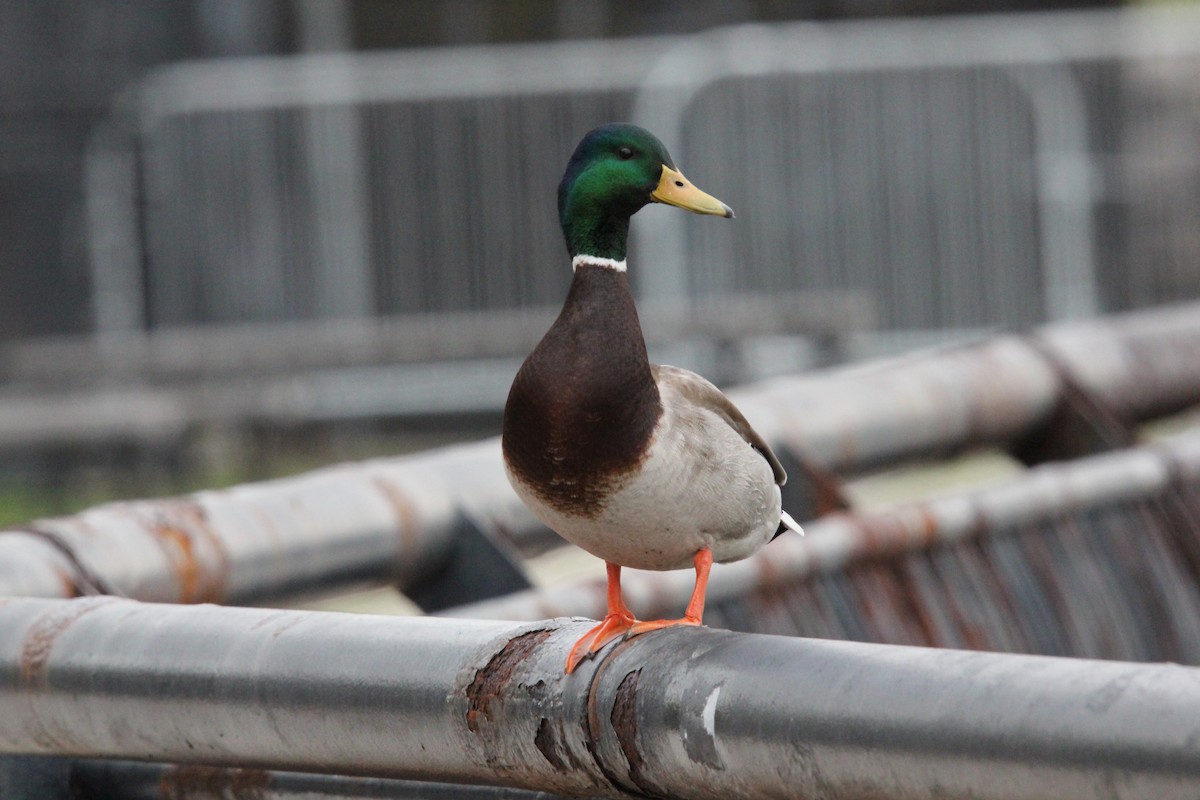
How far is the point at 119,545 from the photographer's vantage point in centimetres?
218

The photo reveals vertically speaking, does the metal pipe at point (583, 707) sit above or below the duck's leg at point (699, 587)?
above

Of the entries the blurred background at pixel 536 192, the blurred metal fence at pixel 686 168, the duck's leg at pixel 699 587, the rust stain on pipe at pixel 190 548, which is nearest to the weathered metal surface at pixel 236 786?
the duck's leg at pixel 699 587

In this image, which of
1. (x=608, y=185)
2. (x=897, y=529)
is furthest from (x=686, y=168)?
(x=608, y=185)

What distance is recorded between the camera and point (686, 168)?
10.2 meters

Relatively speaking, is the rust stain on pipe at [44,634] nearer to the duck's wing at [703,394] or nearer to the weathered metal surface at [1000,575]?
the duck's wing at [703,394]

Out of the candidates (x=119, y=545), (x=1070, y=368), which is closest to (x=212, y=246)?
(x=1070, y=368)

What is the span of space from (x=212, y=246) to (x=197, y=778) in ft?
29.3

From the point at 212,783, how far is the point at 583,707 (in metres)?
0.42

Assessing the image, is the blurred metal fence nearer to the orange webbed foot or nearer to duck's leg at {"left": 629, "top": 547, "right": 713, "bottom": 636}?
duck's leg at {"left": 629, "top": 547, "right": 713, "bottom": 636}

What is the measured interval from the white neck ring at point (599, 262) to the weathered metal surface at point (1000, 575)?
0.64 m

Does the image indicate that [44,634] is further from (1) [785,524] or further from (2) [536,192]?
(2) [536,192]

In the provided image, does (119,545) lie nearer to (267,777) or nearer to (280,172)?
(267,777)

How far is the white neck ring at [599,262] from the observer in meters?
1.83

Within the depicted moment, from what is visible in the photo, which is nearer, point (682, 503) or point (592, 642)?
point (592, 642)
